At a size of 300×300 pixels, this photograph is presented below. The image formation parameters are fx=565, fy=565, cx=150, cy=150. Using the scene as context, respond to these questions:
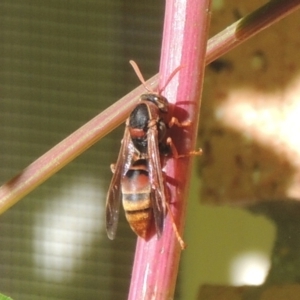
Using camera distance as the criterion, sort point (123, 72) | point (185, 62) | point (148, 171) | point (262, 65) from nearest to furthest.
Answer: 1. point (185, 62)
2. point (148, 171)
3. point (262, 65)
4. point (123, 72)

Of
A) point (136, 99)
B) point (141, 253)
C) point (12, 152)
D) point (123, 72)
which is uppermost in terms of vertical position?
point (123, 72)

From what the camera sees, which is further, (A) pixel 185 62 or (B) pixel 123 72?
(B) pixel 123 72

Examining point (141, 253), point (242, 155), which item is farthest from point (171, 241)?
point (242, 155)

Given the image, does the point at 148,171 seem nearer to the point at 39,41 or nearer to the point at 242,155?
the point at 242,155

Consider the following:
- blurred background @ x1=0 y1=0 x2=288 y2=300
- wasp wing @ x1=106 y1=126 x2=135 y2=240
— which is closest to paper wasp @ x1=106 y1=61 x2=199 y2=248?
wasp wing @ x1=106 y1=126 x2=135 y2=240

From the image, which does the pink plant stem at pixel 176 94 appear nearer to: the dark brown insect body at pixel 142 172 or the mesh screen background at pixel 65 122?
the dark brown insect body at pixel 142 172

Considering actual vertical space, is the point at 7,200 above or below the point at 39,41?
below

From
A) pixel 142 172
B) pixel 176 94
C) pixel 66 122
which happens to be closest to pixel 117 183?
pixel 142 172

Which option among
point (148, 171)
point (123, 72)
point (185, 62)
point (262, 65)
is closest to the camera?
point (185, 62)
